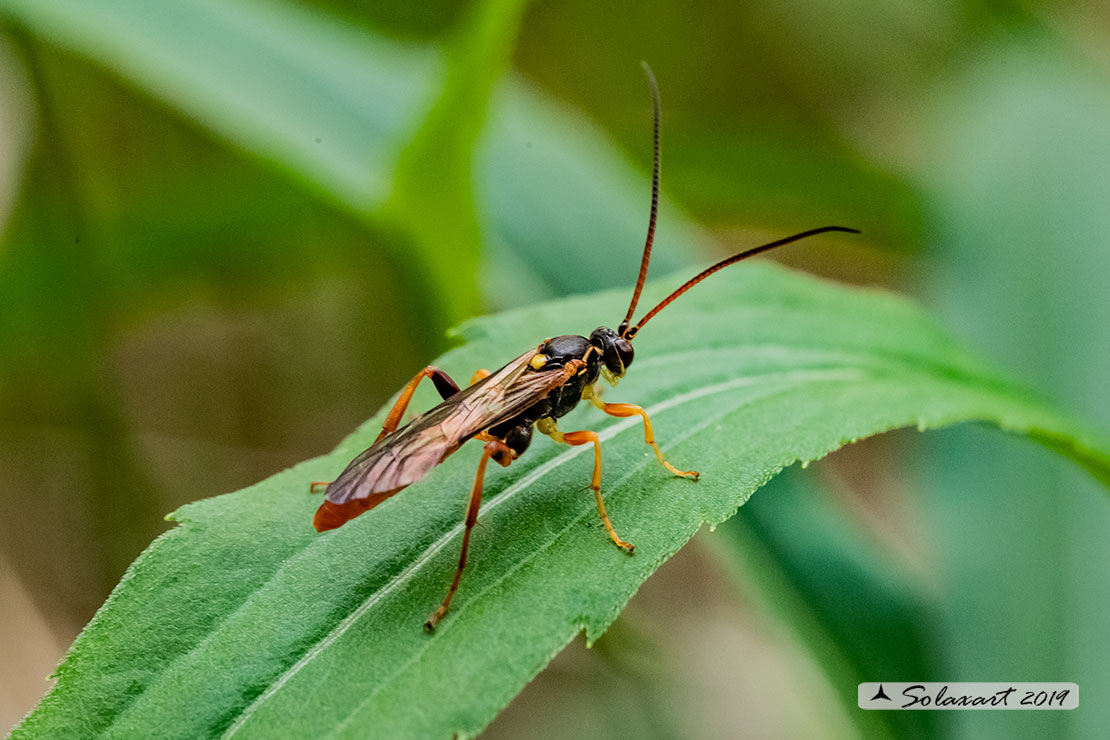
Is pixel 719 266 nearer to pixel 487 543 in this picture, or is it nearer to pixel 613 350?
pixel 613 350

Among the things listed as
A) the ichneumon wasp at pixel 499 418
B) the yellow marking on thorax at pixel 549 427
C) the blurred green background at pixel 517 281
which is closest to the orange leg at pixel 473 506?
the ichneumon wasp at pixel 499 418

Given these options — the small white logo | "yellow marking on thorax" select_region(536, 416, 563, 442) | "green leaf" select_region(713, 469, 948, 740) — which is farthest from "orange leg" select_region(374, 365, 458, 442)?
the small white logo

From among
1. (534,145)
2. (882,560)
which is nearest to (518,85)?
(534,145)

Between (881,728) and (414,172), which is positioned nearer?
(881,728)

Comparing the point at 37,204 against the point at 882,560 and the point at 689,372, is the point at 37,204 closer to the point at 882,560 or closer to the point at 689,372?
the point at 689,372

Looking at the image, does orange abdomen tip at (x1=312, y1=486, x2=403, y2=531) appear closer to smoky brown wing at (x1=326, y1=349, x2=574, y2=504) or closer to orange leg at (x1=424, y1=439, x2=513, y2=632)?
smoky brown wing at (x1=326, y1=349, x2=574, y2=504)

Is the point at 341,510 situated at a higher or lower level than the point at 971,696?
A: lower

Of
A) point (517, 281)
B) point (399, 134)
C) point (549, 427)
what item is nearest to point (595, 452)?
point (549, 427)
